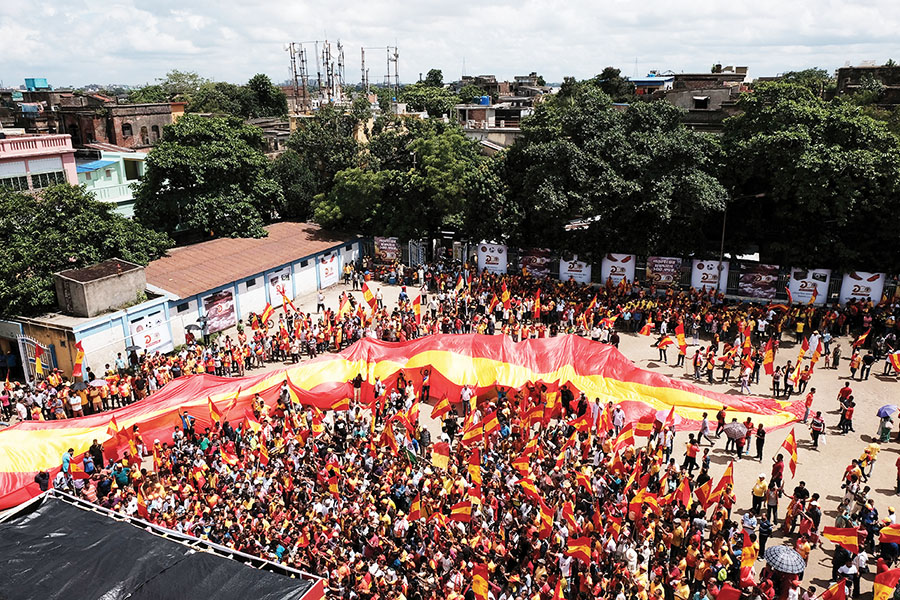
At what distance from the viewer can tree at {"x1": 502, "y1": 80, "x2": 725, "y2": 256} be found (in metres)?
29.2

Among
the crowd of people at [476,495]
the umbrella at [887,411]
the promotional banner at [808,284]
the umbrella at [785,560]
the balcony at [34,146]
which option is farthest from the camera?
the balcony at [34,146]

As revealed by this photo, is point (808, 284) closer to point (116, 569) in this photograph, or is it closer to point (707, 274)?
point (707, 274)

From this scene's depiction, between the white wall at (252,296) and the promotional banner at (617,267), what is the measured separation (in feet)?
52.8

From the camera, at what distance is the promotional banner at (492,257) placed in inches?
1328

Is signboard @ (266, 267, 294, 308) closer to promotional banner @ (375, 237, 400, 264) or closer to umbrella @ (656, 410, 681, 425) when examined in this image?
promotional banner @ (375, 237, 400, 264)

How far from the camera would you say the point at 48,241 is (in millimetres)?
25656

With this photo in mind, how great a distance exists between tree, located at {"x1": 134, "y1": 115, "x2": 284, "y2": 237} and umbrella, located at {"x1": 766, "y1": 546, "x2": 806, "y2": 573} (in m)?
29.4

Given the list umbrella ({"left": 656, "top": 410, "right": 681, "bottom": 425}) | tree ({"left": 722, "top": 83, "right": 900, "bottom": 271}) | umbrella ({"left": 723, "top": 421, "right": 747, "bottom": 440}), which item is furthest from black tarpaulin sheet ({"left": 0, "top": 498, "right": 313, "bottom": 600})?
tree ({"left": 722, "top": 83, "right": 900, "bottom": 271})

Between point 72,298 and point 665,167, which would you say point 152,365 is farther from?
point 665,167

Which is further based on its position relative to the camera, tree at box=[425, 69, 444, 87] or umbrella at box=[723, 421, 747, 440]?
tree at box=[425, 69, 444, 87]

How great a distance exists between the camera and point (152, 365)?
23172 mm

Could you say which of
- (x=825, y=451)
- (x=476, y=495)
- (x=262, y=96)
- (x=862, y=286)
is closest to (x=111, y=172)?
(x=476, y=495)

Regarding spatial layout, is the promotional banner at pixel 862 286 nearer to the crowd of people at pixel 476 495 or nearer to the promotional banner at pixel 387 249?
the crowd of people at pixel 476 495

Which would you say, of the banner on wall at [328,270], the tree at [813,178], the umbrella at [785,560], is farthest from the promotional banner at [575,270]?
the umbrella at [785,560]
